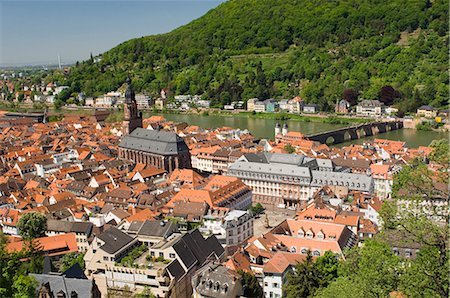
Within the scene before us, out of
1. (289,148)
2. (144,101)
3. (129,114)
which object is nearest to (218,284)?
(289,148)

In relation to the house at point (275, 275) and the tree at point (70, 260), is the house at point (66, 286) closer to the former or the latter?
the tree at point (70, 260)

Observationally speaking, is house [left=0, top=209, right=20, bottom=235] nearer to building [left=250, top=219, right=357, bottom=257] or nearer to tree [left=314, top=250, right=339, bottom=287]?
building [left=250, top=219, right=357, bottom=257]

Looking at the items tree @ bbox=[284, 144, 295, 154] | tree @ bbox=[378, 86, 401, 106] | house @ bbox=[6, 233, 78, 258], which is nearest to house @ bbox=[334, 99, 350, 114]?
tree @ bbox=[378, 86, 401, 106]

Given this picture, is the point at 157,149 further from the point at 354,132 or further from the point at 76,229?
the point at 354,132

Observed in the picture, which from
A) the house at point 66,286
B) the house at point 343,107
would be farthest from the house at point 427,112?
the house at point 66,286

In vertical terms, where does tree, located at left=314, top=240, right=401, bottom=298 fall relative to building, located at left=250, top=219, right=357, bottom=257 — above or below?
above

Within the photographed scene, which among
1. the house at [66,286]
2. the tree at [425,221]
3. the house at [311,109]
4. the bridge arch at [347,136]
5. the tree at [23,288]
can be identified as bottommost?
the bridge arch at [347,136]
